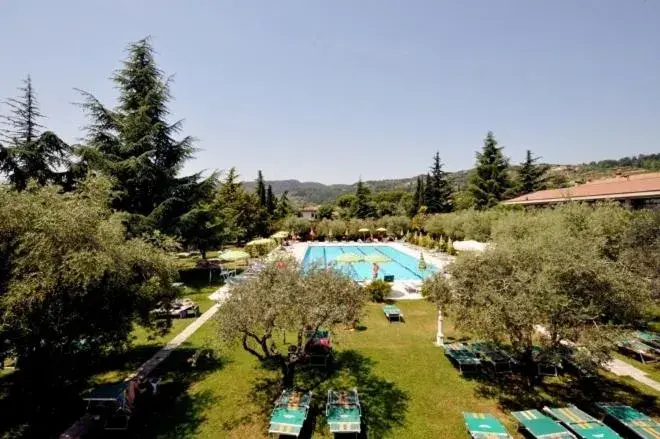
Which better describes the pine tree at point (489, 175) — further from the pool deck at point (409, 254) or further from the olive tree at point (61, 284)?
the olive tree at point (61, 284)

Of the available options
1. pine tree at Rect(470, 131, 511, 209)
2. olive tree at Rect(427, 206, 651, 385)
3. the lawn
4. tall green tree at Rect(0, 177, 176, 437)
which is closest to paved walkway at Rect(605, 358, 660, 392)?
the lawn

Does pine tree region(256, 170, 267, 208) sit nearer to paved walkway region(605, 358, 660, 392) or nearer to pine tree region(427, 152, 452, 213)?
pine tree region(427, 152, 452, 213)

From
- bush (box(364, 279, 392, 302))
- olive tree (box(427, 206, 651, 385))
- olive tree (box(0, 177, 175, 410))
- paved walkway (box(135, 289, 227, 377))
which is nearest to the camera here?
olive tree (box(0, 177, 175, 410))

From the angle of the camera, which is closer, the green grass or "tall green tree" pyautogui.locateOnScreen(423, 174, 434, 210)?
the green grass

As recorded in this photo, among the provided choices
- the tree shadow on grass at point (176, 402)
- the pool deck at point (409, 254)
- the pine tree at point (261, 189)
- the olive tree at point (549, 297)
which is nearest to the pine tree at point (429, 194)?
the pool deck at point (409, 254)

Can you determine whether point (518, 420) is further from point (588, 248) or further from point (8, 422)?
point (8, 422)

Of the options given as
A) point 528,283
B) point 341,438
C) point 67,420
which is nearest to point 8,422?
point 67,420
